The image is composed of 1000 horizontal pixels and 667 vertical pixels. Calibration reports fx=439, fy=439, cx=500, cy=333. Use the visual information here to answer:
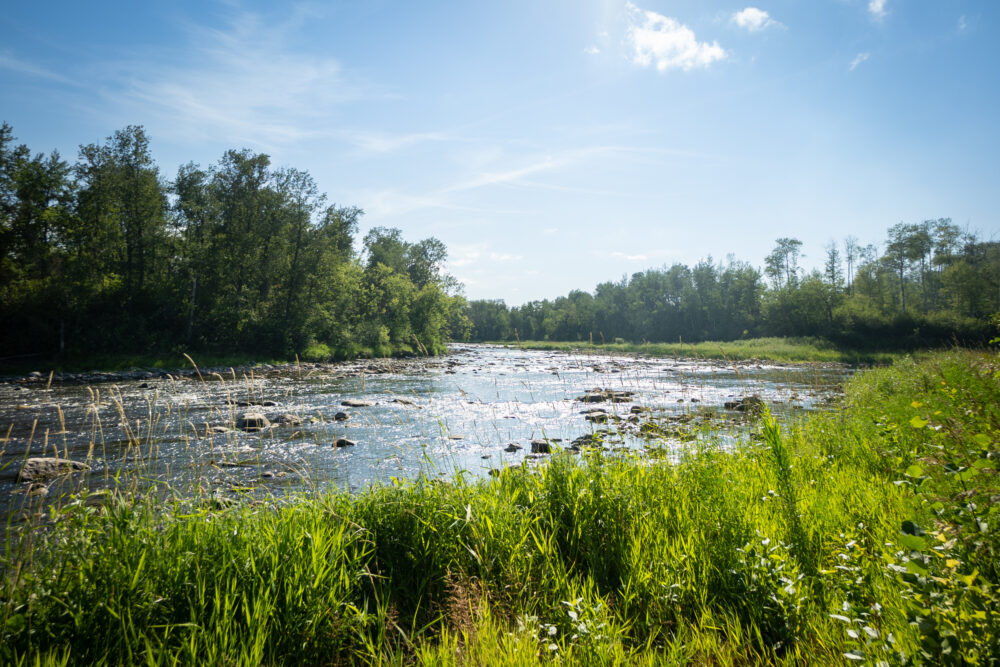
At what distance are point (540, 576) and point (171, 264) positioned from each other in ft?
150

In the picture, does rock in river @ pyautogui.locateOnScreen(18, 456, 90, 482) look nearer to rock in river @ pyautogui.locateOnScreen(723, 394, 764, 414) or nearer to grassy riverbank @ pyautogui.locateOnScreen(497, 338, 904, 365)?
rock in river @ pyautogui.locateOnScreen(723, 394, 764, 414)

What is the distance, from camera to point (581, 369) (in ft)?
101

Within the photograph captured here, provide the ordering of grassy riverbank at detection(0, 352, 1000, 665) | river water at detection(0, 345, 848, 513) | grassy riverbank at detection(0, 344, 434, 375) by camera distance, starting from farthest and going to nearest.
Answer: grassy riverbank at detection(0, 344, 434, 375) < river water at detection(0, 345, 848, 513) < grassy riverbank at detection(0, 352, 1000, 665)

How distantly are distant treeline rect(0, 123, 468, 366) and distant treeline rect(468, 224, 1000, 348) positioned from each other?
69.3ft

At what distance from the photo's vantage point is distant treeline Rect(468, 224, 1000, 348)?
48.5 metres

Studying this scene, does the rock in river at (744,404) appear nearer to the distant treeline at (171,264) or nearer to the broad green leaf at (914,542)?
the broad green leaf at (914,542)

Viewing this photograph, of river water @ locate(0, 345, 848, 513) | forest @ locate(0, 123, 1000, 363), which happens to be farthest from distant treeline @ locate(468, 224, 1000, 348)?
river water @ locate(0, 345, 848, 513)

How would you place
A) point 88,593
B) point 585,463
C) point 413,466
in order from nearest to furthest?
1. point 88,593
2. point 585,463
3. point 413,466

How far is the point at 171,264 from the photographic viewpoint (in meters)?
38.1

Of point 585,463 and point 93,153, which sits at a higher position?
point 93,153

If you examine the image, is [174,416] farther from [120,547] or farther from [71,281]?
[71,281]

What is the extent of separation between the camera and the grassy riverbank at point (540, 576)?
7.40 feet

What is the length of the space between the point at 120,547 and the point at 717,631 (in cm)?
379

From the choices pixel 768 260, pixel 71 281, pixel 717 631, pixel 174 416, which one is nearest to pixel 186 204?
pixel 71 281
